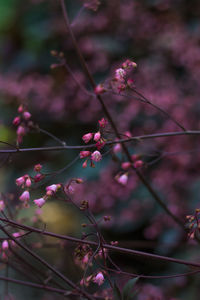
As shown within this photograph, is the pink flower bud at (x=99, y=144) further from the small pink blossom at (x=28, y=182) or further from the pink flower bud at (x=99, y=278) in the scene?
the pink flower bud at (x=99, y=278)

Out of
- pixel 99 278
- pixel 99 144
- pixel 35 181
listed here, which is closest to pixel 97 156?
pixel 99 144

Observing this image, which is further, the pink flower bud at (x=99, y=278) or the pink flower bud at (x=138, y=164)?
the pink flower bud at (x=138, y=164)

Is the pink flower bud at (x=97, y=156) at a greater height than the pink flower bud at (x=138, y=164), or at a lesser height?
greater

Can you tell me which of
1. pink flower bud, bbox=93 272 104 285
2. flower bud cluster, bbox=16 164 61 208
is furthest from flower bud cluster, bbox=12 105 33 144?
pink flower bud, bbox=93 272 104 285

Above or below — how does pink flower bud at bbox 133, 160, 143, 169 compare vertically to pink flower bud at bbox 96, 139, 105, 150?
below

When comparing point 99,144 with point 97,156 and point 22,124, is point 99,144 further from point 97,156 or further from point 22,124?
point 22,124

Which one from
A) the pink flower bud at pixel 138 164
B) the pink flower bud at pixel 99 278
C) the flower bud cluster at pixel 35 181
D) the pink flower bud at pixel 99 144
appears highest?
the pink flower bud at pixel 99 144

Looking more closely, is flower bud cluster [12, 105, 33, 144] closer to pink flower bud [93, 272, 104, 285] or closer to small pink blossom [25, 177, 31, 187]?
small pink blossom [25, 177, 31, 187]

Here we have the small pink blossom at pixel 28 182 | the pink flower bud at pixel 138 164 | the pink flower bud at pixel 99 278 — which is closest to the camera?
the pink flower bud at pixel 99 278

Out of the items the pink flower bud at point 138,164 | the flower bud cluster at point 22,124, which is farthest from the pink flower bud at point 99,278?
the flower bud cluster at point 22,124

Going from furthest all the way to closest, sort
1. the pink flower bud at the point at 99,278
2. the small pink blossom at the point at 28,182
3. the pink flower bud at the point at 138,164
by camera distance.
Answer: the pink flower bud at the point at 138,164 → the small pink blossom at the point at 28,182 → the pink flower bud at the point at 99,278

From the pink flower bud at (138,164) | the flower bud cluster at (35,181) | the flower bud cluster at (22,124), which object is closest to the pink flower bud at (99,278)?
the flower bud cluster at (35,181)
